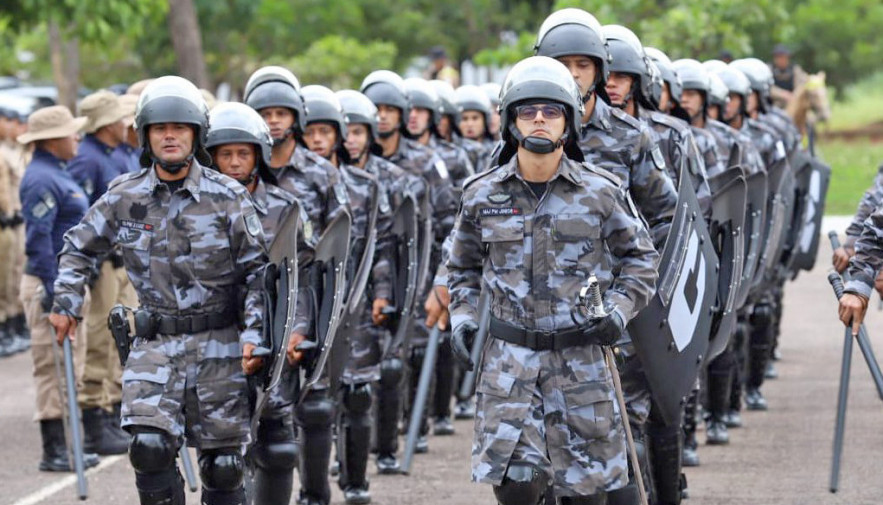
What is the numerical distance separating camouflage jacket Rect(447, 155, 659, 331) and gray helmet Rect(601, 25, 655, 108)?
4.92ft

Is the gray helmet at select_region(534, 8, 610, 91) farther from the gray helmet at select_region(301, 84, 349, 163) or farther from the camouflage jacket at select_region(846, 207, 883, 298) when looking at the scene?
the gray helmet at select_region(301, 84, 349, 163)

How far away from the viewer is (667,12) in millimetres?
26859

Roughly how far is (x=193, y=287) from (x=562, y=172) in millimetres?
1633

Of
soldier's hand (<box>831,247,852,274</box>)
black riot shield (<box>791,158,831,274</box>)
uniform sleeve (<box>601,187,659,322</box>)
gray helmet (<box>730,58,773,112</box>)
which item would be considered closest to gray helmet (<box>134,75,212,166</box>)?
uniform sleeve (<box>601,187,659,322</box>)

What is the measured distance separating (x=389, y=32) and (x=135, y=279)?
32066 millimetres

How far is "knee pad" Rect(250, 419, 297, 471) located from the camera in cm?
809

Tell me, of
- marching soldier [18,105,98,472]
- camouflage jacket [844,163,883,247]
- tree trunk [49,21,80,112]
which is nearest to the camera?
camouflage jacket [844,163,883,247]

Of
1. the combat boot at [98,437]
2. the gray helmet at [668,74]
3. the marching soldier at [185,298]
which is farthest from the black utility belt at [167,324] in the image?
the combat boot at [98,437]

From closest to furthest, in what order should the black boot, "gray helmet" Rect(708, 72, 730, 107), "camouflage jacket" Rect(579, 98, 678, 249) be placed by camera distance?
"camouflage jacket" Rect(579, 98, 678, 249), the black boot, "gray helmet" Rect(708, 72, 730, 107)

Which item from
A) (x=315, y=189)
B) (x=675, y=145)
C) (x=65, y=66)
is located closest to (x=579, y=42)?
(x=675, y=145)

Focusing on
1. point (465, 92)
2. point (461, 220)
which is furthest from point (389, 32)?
point (461, 220)

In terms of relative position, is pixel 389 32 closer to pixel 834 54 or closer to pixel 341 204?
pixel 834 54

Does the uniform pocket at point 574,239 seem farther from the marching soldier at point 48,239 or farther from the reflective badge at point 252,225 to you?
the marching soldier at point 48,239

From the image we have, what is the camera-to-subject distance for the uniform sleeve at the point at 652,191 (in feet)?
25.2
